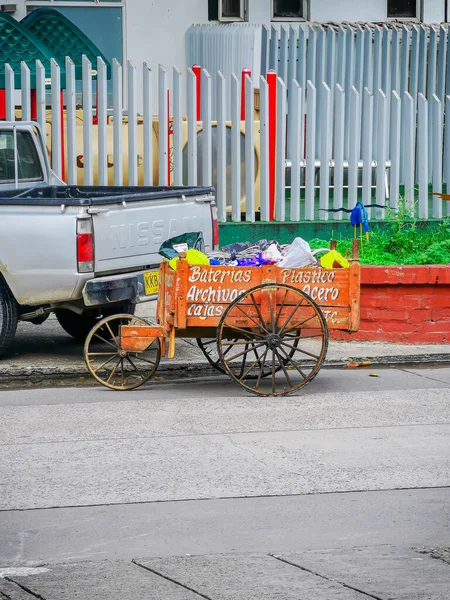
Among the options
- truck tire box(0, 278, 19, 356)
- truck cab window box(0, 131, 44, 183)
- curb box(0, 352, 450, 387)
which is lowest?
curb box(0, 352, 450, 387)

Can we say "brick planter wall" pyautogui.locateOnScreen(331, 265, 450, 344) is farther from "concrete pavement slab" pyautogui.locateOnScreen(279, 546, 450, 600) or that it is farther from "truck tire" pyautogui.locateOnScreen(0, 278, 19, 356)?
"concrete pavement slab" pyautogui.locateOnScreen(279, 546, 450, 600)

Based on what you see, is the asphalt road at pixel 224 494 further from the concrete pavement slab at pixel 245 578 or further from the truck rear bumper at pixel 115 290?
the truck rear bumper at pixel 115 290

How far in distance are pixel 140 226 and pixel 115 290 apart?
614mm

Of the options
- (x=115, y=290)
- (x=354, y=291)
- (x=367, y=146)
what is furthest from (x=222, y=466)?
(x=367, y=146)

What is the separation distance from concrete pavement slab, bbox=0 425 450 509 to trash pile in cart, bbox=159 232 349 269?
181 cm

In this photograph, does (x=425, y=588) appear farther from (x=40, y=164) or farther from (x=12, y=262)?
(x=40, y=164)

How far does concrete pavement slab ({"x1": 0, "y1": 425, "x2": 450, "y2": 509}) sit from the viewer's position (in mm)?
6184

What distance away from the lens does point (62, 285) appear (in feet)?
30.3

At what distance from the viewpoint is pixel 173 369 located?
969 cm

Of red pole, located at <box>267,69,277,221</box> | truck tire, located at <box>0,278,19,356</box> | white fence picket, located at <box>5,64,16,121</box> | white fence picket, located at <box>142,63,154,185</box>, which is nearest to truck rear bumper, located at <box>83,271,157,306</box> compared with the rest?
truck tire, located at <box>0,278,19,356</box>

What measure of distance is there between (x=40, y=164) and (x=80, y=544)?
6.15 meters

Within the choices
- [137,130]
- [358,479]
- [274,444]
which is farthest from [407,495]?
[137,130]

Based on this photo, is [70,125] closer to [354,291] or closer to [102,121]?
[102,121]

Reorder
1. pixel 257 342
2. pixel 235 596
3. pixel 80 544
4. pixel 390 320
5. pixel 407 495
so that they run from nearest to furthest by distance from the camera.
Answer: pixel 235 596 < pixel 80 544 < pixel 407 495 < pixel 257 342 < pixel 390 320
